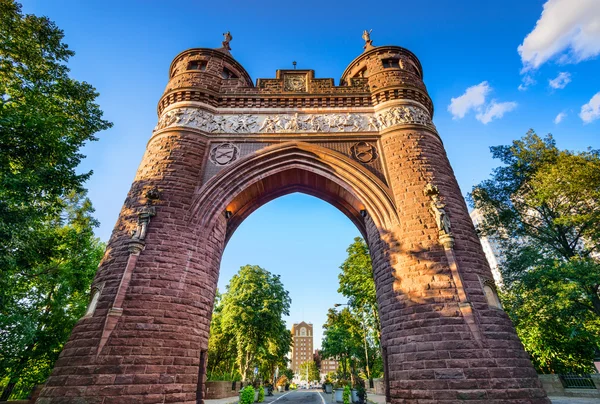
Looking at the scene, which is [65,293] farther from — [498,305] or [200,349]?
[498,305]

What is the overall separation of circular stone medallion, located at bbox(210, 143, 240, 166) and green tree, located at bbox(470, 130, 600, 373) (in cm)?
1266

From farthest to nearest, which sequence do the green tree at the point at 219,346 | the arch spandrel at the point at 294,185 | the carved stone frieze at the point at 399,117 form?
the green tree at the point at 219,346 < the carved stone frieze at the point at 399,117 < the arch spandrel at the point at 294,185

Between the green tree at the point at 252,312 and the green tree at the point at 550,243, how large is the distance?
15.7 m

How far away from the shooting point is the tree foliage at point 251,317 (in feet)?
69.5

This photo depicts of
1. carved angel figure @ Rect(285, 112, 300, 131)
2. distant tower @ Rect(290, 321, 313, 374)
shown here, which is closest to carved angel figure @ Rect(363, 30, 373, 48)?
carved angel figure @ Rect(285, 112, 300, 131)

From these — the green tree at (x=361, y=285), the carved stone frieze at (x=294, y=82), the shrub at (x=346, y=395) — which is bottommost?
the shrub at (x=346, y=395)

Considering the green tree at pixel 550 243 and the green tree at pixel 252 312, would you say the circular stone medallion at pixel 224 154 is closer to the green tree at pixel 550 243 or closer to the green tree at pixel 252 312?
the green tree at pixel 550 243

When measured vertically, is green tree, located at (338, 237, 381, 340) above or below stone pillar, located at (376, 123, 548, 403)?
above

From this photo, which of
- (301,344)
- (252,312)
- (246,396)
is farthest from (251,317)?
(301,344)

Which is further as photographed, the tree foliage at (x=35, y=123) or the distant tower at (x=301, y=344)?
the distant tower at (x=301, y=344)

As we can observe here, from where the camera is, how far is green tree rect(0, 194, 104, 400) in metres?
10.2

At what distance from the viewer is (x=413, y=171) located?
8242 mm

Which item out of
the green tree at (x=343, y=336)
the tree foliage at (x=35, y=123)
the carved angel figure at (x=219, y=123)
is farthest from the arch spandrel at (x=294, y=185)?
the green tree at (x=343, y=336)

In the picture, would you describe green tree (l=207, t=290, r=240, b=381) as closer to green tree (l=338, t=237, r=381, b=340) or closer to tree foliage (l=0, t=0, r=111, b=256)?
green tree (l=338, t=237, r=381, b=340)
